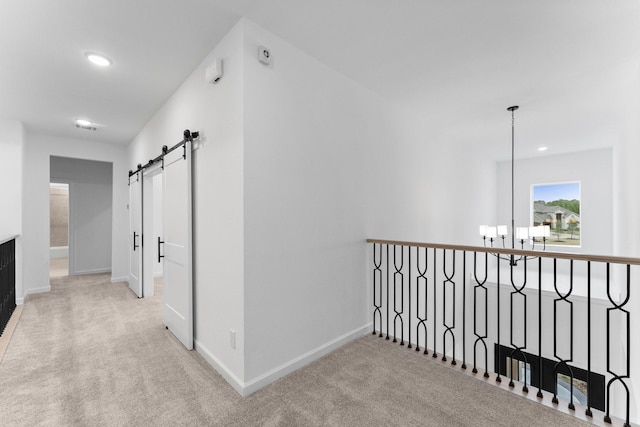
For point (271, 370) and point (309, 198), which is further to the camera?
point (309, 198)

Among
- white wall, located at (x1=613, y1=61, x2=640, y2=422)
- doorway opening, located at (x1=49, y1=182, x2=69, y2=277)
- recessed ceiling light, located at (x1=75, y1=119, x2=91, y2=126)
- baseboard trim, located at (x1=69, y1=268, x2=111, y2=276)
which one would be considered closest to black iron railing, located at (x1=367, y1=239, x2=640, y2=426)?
white wall, located at (x1=613, y1=61, x2=640, y2=422)

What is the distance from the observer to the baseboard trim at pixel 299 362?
2.11 metres

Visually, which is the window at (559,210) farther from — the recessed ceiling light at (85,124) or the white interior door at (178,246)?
the recessed ceiling light at (85,124)

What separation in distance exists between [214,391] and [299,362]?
67 centimetres

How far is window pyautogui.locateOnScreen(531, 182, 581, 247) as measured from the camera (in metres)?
6.27

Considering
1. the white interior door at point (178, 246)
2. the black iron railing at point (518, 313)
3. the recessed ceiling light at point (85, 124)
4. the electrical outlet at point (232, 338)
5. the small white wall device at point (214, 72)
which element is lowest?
the black iron railing at point (518, 313)

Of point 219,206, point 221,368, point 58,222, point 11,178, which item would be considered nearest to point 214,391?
A: point 221,368

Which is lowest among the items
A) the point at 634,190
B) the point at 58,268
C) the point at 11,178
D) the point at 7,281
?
the point at 58,268

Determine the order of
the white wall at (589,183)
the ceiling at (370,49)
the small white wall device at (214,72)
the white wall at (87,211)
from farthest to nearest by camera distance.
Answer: the white wall at (87,211), the white wall at (589,183), the small white wall device at (214,72), the ceiling at (370,49)

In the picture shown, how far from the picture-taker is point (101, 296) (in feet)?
14.9

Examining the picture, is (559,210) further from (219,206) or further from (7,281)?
(7,281)

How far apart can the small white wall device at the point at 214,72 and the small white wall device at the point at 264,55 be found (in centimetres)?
36

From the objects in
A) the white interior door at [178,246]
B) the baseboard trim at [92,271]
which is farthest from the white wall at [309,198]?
the baseboard trim at [92,271]

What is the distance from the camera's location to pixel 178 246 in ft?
9.70
